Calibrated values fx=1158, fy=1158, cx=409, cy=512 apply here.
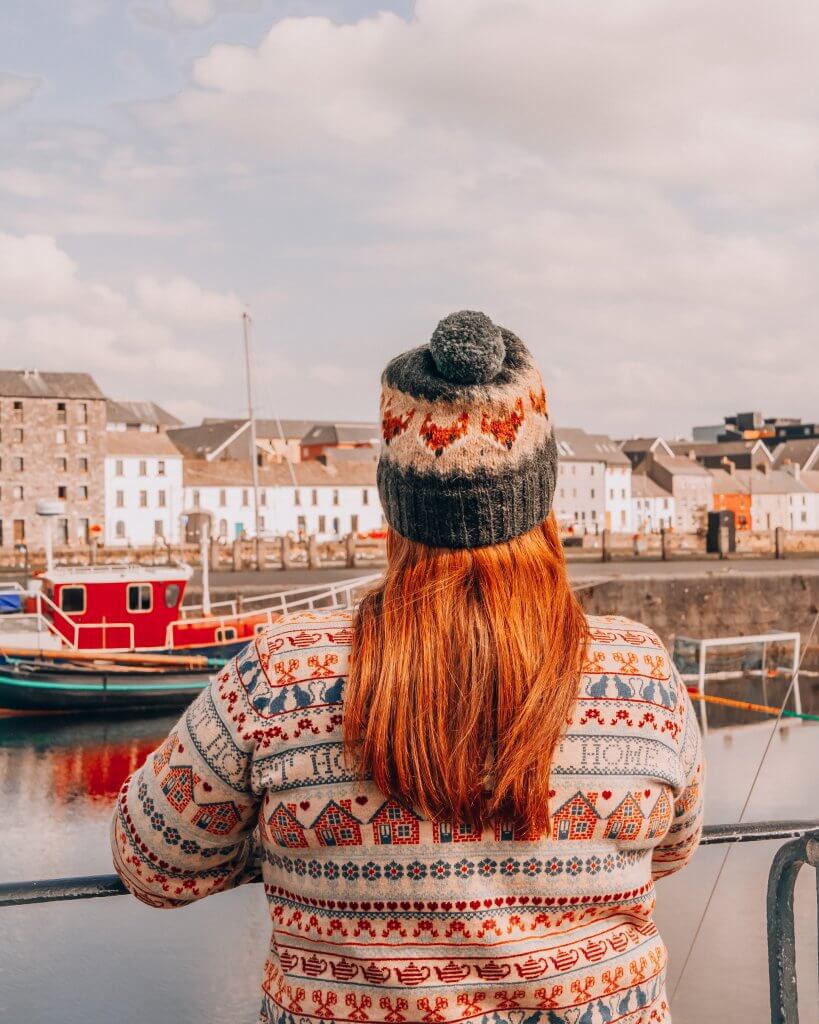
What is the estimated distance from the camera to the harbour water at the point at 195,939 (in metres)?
8.27

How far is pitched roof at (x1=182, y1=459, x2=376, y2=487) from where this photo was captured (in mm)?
80188

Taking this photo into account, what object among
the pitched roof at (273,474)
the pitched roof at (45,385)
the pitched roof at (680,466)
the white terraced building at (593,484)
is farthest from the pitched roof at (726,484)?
the pitched roof at (45,385)

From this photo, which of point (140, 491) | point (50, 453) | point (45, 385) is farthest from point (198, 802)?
point (45, 385)

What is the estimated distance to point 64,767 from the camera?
17.3 metres

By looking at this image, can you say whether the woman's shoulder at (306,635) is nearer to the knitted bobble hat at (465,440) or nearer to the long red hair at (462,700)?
the long red hair at (462,700)

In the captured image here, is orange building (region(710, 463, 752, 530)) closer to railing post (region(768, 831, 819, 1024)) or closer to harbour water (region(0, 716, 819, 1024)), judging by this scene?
harbour water (region(0, 716, 819, 1024))

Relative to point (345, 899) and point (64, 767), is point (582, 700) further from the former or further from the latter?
point (64, 767)

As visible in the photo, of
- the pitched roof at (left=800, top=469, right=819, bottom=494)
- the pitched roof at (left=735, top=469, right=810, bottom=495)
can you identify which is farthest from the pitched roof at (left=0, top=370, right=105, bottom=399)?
the pitched roof at (left=800, top=469, right=819, bottom=494)

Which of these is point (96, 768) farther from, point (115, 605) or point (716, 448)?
point (716, 448)

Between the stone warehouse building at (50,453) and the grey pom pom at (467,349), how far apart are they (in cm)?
7492

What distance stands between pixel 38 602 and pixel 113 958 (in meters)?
13.3

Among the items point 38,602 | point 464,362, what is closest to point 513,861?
point 464,362

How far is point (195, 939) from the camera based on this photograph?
967 cm

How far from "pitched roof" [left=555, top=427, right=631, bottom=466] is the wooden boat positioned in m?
78.0
